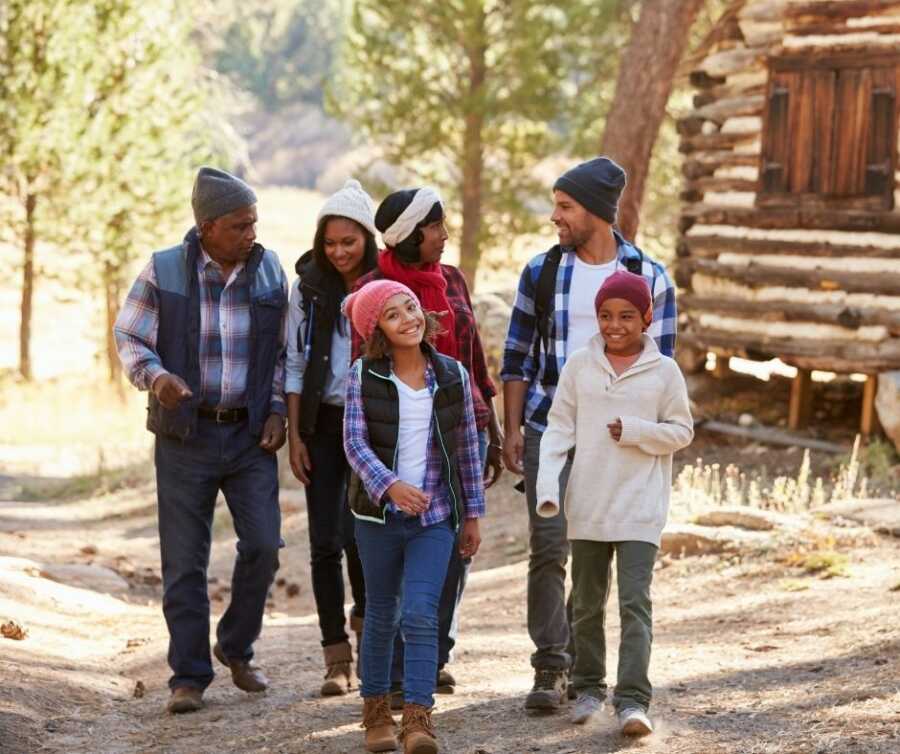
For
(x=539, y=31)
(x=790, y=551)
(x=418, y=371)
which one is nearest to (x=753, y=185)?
(x=790, y=551)

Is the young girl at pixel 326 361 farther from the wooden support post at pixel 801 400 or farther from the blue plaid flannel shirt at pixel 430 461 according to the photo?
the wooden support post at pixel 801 400

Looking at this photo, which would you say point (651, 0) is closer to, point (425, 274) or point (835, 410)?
point (835, 410)

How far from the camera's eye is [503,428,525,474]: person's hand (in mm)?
5988

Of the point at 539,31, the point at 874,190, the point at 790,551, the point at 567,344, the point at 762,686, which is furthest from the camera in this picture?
the point at 539,31

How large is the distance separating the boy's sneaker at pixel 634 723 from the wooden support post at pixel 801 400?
30.5 ft

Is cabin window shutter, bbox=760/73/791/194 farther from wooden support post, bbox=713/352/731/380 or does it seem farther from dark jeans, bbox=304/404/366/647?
dark jeans, bbox=304/404/366/647

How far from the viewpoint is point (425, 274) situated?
590cm

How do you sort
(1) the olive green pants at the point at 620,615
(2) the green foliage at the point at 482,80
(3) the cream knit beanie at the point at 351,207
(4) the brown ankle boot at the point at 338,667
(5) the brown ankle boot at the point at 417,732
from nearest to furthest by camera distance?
1. (5) the brown ankle boot at the point at 417,732
2. (1) the olive green pants at the point at 620,615
3. (3) the cream knit beanie at the point at 351,207
4. (4) the brown ankle boot at the point at 338,667
5. (2) the green foliage at the point at 482,80

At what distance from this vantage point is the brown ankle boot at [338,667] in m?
6.46

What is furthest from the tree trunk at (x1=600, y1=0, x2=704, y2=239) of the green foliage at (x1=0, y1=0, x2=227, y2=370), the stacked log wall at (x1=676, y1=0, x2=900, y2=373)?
the green foliage at (x1=0, y1=0, x2=227, y2=370)

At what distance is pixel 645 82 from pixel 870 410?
384 cm

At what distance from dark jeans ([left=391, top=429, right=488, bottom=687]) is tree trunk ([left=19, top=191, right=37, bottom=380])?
18.2 metres

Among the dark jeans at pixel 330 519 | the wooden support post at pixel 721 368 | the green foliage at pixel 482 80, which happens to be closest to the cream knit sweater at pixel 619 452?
the dark jeans at pixel 330 519

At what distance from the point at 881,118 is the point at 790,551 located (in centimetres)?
570
